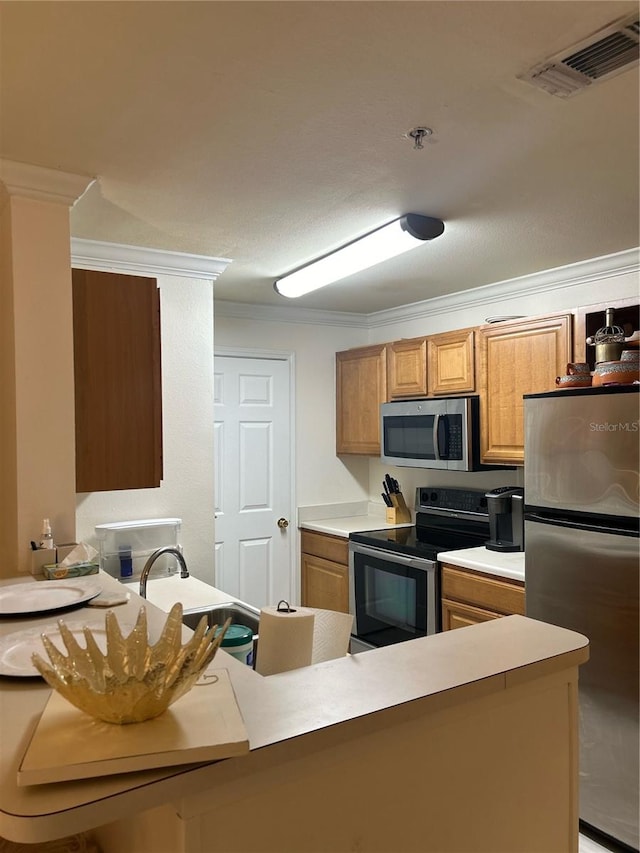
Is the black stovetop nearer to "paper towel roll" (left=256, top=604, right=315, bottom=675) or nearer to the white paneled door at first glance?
the white paneled door

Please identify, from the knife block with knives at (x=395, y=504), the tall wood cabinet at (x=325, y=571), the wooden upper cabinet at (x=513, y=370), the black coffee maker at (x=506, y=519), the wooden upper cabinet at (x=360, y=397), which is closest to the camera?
the wooden upper cabinet at (x=513, y=370)

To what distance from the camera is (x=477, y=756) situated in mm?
1080

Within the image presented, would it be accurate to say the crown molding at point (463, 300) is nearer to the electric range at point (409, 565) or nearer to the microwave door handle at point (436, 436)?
the microwave door handle at point (436, 436)

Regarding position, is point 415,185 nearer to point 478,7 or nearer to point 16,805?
point 478,7

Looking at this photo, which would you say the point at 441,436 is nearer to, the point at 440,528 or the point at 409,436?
the point at 409,436

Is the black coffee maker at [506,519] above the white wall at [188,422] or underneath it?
underneath

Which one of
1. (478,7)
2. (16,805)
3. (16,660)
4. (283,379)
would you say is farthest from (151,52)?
(283,379)

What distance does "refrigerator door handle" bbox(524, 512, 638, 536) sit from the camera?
216 centimetres

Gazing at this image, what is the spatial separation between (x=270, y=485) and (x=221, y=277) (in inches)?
57.3

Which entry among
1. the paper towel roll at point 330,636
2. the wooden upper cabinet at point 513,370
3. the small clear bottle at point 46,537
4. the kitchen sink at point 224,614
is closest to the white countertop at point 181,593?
the kitchen sink at point 224,614

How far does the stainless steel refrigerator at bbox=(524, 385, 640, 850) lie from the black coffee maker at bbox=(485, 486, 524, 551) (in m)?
0.70

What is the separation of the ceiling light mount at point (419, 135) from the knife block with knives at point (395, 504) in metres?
2.78

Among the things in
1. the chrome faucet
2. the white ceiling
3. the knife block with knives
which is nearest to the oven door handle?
the knife block with knives

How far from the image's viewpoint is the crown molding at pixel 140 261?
267 centimetres
